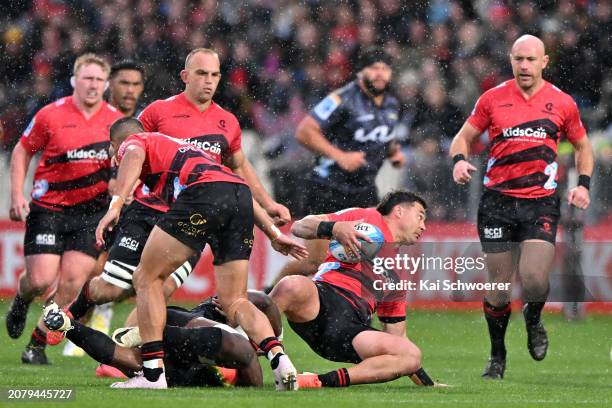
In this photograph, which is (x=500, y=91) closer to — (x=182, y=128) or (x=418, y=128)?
(x=182, y=128)

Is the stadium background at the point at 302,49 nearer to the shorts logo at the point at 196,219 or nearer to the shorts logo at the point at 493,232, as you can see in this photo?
the shorts logo at the point at 493,232

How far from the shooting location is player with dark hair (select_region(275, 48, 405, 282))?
41.3ft

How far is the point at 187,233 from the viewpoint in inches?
308

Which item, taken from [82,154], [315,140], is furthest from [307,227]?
[315,140]

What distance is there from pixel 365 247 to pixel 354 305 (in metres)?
0.38

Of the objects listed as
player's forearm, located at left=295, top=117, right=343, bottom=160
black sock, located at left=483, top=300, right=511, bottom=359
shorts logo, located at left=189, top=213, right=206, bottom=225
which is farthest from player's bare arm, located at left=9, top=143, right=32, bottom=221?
black sock, located at left=483, top=300, right=511, bottom=359

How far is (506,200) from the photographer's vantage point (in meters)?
10.3

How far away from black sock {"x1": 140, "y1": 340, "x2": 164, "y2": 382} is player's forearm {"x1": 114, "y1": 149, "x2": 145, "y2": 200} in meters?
0.88

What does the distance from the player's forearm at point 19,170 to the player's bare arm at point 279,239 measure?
10.3 ft

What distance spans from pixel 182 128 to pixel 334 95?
324 cm

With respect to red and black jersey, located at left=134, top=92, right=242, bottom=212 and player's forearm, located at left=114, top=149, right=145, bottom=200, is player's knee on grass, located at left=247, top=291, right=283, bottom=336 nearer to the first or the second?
player's forearm, located at left=114, top=149, right=145, bottom=200

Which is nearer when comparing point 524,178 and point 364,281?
point 364,281

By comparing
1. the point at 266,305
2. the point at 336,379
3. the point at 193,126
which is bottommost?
the point at 336,379

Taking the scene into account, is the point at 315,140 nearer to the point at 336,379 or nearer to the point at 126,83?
the point at 126,83
